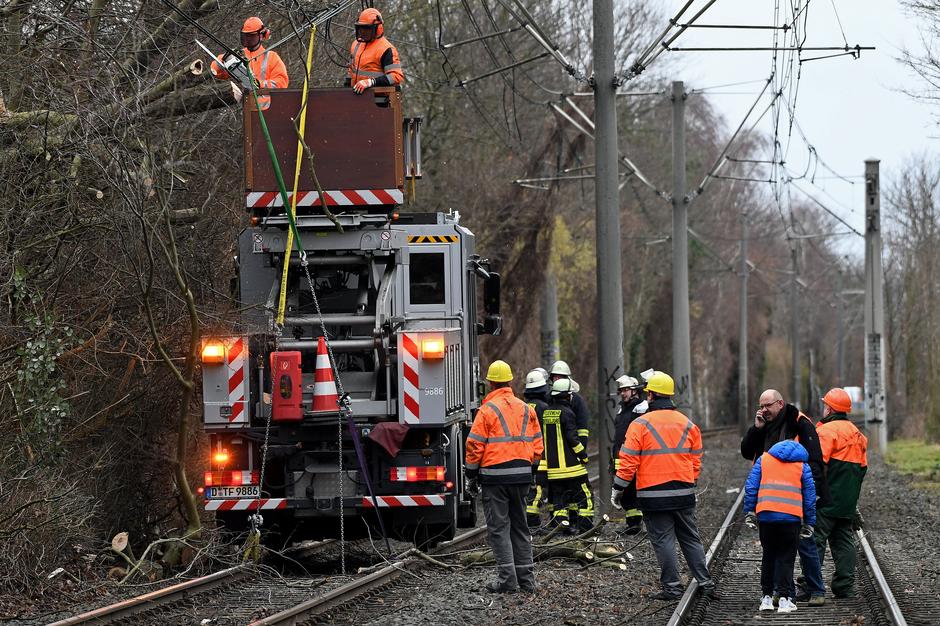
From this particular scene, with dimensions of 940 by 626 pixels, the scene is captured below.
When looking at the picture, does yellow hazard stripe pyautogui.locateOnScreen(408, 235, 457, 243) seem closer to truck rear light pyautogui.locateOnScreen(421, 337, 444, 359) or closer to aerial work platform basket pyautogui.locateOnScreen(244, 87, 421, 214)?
aerial work platform basket pyautogui.locateOnScreen(244, 87, 421, 214)

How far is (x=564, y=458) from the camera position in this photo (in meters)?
15.9

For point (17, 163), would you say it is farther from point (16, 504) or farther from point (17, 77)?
point (16, 504)

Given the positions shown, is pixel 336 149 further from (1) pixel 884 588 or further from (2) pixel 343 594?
(1) pixel 884 588

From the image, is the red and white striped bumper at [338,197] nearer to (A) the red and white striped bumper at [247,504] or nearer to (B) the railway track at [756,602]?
(A) the red and white striped bumper at [247,504]

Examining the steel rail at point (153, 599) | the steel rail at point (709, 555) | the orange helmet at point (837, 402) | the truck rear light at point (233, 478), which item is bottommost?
the steel rail at point (709, 555)

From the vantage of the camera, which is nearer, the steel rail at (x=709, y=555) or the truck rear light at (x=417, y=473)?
the steel rail at (x=709, y=555)

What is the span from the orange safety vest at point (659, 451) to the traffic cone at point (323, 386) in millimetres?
2987

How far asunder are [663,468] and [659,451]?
0.14 metres

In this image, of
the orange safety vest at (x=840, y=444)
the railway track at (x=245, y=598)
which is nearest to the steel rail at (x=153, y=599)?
the railway track at (x=245, y=598)

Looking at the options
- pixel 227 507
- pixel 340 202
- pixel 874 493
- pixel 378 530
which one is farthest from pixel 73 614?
pixel 874 493

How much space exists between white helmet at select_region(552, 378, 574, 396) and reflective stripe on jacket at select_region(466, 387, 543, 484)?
4508 mm

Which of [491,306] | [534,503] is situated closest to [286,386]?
[491,306]

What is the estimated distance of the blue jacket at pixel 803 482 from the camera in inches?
404

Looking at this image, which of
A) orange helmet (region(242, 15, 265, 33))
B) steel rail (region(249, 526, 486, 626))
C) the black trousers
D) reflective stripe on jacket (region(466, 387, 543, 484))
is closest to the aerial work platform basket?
orange helmet (region(242, 15, 265, 33))
